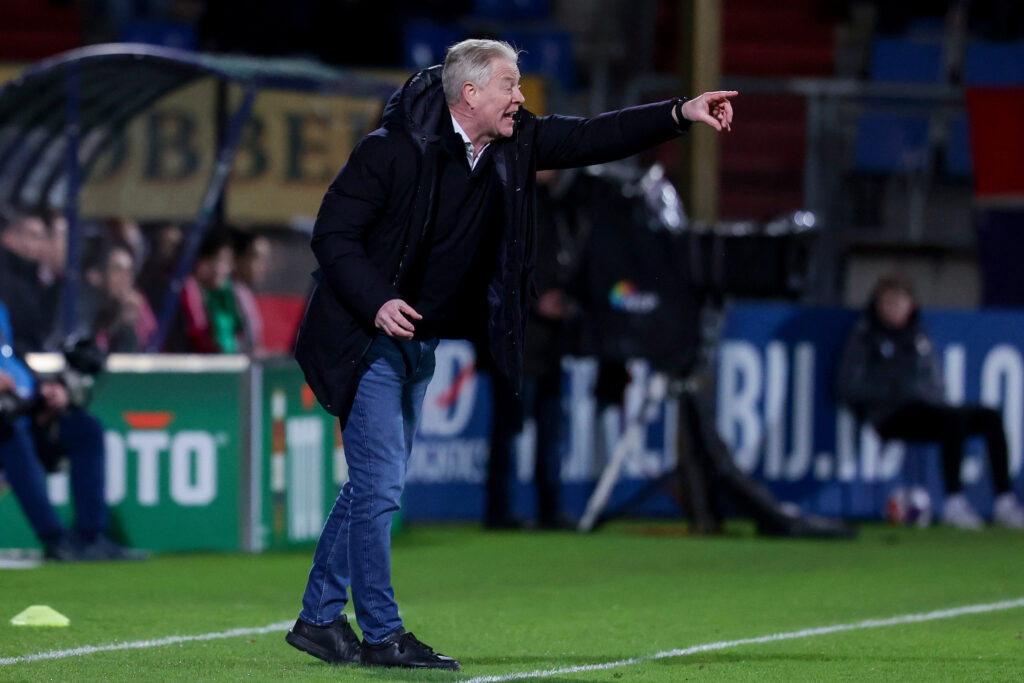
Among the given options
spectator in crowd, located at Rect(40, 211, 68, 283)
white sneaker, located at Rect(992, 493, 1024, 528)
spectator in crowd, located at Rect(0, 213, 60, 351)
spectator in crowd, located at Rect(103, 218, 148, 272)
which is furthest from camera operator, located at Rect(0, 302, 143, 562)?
white sneaker, located at Rect(992, 493, 1024, 528)

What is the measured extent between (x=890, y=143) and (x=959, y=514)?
10.2 ft

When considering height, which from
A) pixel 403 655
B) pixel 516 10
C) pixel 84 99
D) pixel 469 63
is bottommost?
pixel 403 655

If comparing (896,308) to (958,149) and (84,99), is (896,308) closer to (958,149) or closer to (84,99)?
(958,149)

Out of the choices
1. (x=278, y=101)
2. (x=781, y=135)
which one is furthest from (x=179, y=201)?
(x=781, y=135)

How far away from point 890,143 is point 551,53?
15.6ft

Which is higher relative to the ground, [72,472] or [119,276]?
[119,276]

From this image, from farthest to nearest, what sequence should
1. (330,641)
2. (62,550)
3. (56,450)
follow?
(56,450) → (62,550) → (330,641)

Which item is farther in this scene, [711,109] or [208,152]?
[208,152]

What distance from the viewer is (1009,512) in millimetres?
12391

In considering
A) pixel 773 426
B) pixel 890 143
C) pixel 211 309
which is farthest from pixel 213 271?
pixel 890 143

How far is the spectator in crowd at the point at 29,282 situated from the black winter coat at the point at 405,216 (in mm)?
5433

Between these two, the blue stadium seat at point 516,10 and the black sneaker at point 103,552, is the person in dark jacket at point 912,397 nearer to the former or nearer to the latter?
the black sneaker at point 103,552

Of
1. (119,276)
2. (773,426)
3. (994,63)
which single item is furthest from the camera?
(994,63)

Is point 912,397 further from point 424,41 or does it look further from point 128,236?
point 424,41
